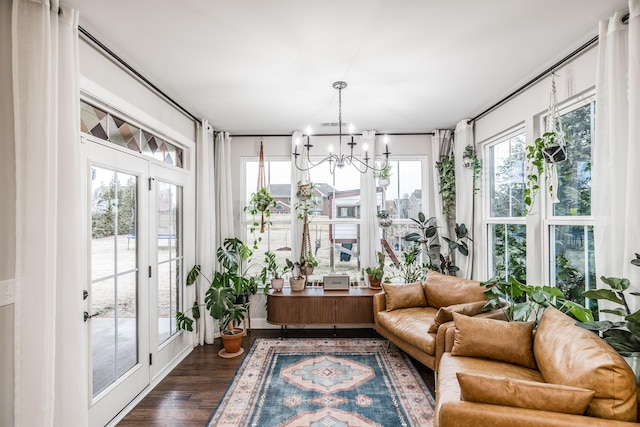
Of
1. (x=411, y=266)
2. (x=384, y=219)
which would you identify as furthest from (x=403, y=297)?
(x=384, y=219)

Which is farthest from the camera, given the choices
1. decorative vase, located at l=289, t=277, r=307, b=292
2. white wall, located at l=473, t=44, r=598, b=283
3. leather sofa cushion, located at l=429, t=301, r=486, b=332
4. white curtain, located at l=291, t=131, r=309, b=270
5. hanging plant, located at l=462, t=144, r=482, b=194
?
white curtain, located at l=291, t=131, r=309, b=270

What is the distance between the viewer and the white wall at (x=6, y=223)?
5.06 feet

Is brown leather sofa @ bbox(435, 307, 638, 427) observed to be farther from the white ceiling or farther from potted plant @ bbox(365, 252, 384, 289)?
potted plant @ bbox(365, 252, 384, 289)

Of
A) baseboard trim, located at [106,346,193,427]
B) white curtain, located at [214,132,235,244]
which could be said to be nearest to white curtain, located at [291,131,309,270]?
white curtain, located at [214,132,235,244]

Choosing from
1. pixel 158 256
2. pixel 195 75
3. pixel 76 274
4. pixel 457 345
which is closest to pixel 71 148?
pixel 76 274

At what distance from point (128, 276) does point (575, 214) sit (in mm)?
3564

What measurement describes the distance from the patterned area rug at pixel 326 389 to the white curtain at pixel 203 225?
2.19 feet

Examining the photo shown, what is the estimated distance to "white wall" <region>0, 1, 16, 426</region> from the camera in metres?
1.54

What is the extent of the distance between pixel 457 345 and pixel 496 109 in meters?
2.48

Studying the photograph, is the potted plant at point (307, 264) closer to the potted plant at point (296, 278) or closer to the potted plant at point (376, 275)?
the potted plant at point (296, 278)

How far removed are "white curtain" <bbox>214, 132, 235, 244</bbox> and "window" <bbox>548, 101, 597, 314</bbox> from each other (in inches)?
137

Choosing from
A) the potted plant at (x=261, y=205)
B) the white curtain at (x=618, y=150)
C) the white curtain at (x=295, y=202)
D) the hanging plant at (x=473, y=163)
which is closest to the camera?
the white curtain at (x=618, y=150)

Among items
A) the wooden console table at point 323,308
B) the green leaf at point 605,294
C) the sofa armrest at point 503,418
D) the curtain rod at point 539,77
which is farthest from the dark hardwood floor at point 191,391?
the curtain rod at point 539,77

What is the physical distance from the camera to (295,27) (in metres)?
1.95
